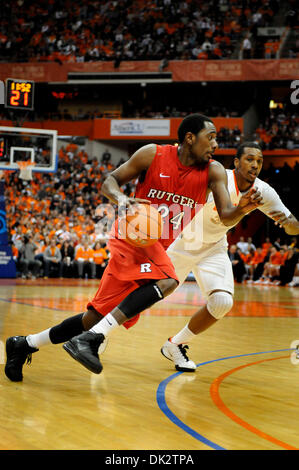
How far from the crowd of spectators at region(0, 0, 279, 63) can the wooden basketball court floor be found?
2833 cm

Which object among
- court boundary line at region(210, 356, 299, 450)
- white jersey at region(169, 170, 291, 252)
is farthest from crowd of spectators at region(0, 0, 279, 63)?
court boundary line at region(210, 356, 299, 450)

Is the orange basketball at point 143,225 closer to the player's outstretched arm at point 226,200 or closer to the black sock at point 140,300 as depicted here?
the black sock at point 140,300

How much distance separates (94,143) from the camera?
33.2 metres

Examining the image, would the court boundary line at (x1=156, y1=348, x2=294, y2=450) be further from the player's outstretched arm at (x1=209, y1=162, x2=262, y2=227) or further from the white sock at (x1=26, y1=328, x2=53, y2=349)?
the player's outstretched arm at (x1=209, y1=162, x2=262, y2=227)

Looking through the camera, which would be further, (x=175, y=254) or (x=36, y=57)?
Answer: (x=36, y=57)

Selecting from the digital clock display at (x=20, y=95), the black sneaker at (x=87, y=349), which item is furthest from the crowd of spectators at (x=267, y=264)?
the black sneaker at (x=87, y=349)

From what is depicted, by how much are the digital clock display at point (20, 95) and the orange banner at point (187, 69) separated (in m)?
17.3

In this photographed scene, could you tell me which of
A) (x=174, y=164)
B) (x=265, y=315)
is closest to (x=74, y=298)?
(x=265, y=315)

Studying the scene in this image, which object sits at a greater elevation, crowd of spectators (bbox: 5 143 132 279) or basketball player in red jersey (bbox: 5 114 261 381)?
basketball player in red jersey (bbox: 5 114 261 381)

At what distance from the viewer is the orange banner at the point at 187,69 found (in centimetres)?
3045

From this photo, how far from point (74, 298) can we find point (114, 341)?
535 centimetres

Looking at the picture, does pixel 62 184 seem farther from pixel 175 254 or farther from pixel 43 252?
pixel 175 254

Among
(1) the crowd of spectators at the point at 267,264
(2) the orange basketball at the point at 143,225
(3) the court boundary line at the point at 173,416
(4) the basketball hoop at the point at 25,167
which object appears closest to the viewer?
(3) the court boundary line at the point at 173,416

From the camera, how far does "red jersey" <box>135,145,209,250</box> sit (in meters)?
4.32
